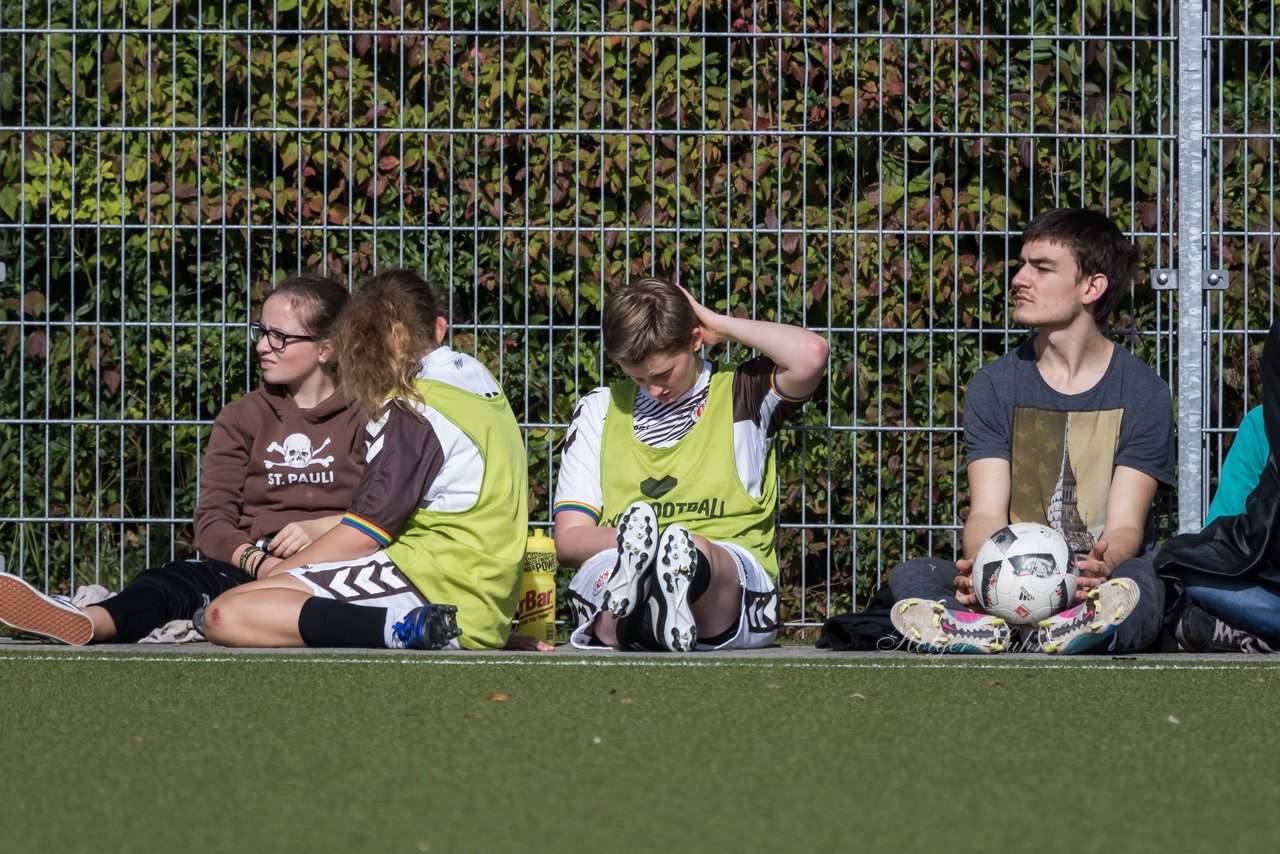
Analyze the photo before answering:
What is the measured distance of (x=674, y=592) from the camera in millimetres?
4496

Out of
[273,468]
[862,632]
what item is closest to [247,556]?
[273,468]

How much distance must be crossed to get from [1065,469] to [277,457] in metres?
2.42

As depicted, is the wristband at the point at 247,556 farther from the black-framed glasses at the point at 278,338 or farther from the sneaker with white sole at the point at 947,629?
the sneaker with white sole at the point at 947,629

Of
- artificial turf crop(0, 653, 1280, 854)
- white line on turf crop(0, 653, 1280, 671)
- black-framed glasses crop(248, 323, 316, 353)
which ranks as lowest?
white line on turf crop(0, 653, 1280, 671)

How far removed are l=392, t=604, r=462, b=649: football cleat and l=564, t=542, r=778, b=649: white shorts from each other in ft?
1.45

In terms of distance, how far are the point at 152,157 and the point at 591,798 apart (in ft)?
12.6

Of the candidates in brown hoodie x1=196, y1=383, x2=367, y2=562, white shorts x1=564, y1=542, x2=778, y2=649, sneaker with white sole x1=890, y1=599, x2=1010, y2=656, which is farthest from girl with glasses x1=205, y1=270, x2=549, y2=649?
sneaker with white sole x1=890, y1=599, x2=1010, y2=656

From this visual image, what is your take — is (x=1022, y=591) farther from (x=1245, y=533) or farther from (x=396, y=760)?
(x=396, y=760)

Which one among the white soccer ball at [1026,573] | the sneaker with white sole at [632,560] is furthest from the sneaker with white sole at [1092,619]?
the sneaker with white sole at [632,560]

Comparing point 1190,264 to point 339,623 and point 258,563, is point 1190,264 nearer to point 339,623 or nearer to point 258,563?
point 339,623

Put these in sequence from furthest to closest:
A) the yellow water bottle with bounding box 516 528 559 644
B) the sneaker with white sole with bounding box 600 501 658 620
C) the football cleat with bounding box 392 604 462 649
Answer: the yellow water bottle with bounding box 516 528 559 644, the football cleat with bounding box 392 604 462 649, the sneaker with white sole with bounding box 600 501 658 620

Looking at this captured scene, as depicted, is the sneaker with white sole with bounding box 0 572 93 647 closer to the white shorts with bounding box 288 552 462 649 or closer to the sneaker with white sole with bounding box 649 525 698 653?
the white shorts with bounding box 288 552 462 649

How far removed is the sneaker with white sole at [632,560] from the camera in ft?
14.3

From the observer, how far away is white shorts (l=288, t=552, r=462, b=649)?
461 cm
